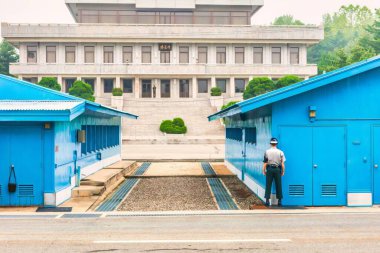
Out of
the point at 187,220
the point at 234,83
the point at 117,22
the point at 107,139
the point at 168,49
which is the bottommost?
the point at 187,220

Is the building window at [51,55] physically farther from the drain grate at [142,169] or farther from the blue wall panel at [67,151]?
the blue wall panel at [67,151]

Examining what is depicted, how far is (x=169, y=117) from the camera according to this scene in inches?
2149

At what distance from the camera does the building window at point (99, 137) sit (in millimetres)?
19777

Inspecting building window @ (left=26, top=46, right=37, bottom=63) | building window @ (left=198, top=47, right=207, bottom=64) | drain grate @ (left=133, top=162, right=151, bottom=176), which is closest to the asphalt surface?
drain grate @ (left=133, top=162, right=151, bottom=176)

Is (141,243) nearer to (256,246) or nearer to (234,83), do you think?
(256,246)

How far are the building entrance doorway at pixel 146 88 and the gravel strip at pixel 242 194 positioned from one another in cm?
5189

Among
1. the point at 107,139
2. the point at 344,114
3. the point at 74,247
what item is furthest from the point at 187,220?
the point at 107,139

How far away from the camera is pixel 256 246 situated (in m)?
9.15

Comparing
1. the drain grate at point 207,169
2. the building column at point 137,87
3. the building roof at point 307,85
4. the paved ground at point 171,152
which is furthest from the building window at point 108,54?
the building roof at point 307,85

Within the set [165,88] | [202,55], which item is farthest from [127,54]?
[202,55]

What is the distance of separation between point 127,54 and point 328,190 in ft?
196

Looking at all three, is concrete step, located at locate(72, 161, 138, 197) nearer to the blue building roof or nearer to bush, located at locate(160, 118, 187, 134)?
the blue building roof

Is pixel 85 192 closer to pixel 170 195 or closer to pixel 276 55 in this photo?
pixel 170 195

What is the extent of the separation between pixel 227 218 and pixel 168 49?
60.2 meters
